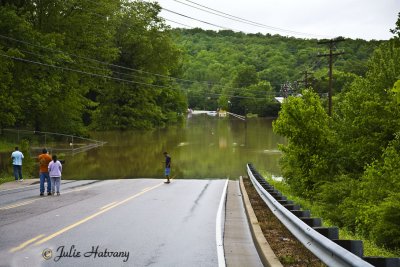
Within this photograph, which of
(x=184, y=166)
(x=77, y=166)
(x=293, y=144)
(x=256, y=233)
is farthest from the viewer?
(x=184, y=166)

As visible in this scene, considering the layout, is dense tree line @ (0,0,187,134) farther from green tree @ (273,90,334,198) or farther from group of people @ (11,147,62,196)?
green tree @ (273,90,334,198)

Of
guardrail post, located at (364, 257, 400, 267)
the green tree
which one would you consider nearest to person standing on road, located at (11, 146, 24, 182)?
the green tree

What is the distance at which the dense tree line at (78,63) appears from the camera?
40.1 meters

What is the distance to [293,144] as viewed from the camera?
93.5 ft

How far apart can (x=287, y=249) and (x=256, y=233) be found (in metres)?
1.42

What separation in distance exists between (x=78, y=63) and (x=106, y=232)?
4441 centimetres

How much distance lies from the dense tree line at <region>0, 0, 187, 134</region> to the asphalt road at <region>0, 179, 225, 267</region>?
2205cm

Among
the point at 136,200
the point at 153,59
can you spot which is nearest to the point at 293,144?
the point at 136,200

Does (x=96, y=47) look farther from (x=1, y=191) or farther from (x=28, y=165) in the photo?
(x=1, y=191)

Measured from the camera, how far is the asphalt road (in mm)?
8219

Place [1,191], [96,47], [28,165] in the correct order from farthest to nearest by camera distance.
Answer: [96,47] < [28,165] < [1,191]

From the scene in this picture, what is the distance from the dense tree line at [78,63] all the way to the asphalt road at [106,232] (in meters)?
22.0

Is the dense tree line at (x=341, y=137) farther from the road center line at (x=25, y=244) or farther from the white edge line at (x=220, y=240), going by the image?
the road center line at (x=25, y=244)

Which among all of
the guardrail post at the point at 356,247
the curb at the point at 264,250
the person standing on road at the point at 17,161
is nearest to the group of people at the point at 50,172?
the person standing on road at the point at 17,161
